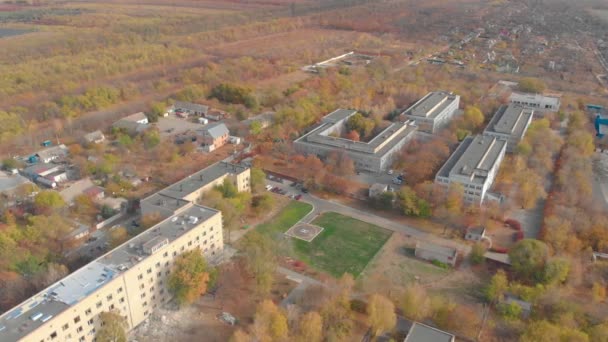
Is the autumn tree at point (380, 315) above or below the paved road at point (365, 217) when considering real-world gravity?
above

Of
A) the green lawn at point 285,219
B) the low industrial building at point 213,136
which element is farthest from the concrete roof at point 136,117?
the green lawn at point 285,219

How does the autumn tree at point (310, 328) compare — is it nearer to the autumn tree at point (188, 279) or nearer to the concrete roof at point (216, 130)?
the autumn tree at point (188, 279)

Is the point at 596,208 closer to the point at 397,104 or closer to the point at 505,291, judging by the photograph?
the point at 505,291

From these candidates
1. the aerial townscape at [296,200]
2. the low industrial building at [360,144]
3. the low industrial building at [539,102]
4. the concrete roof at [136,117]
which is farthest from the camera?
the low industrial building at [539,102]

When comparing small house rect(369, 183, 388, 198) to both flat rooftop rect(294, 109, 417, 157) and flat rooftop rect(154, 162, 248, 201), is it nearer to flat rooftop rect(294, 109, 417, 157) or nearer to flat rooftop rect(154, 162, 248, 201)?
flat rooftop rect(294, 109, 417, 157)

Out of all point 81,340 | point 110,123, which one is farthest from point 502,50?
point 81,340

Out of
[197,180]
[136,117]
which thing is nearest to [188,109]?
[136,117]

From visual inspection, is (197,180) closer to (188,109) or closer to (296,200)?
(296,200)
